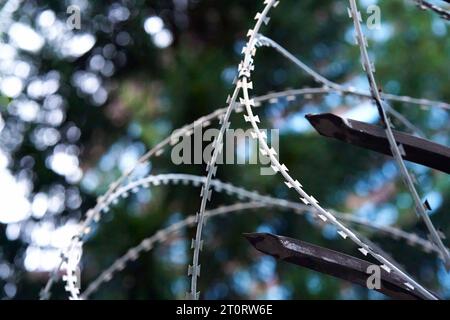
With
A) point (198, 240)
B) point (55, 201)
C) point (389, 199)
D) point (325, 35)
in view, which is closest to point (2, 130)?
point (55, 201)

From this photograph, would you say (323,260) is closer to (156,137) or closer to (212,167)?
(212,167)

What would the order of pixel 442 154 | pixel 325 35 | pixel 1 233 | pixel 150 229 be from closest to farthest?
pixel 442 154, pixel 150 229, pixel 1 233, pixel 325 35

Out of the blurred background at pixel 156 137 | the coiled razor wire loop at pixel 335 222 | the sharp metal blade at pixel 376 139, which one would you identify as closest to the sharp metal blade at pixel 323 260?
the coiled razor wire loop at pixel 335 222

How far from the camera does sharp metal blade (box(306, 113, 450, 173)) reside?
2.81 feet

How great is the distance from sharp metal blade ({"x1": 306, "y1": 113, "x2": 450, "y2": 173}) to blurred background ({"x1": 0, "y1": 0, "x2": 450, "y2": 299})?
194 cm

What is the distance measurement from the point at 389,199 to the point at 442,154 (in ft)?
8.88

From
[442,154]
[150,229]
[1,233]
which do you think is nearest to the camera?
[442,154]

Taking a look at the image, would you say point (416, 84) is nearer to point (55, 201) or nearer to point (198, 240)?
point (55, 201)

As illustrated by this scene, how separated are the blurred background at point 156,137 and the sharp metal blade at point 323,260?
1.98 metres

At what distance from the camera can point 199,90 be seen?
9.55ft

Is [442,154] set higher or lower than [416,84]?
lower

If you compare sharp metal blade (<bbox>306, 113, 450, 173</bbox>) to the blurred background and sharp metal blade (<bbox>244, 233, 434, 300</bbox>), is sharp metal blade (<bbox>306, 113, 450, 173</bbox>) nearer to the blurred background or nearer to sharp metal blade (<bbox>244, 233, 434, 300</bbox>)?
sharp metal blade (<bbox>244, 233, 434, 300</bbox>)

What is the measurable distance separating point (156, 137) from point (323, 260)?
2.22m

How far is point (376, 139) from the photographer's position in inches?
33.9
